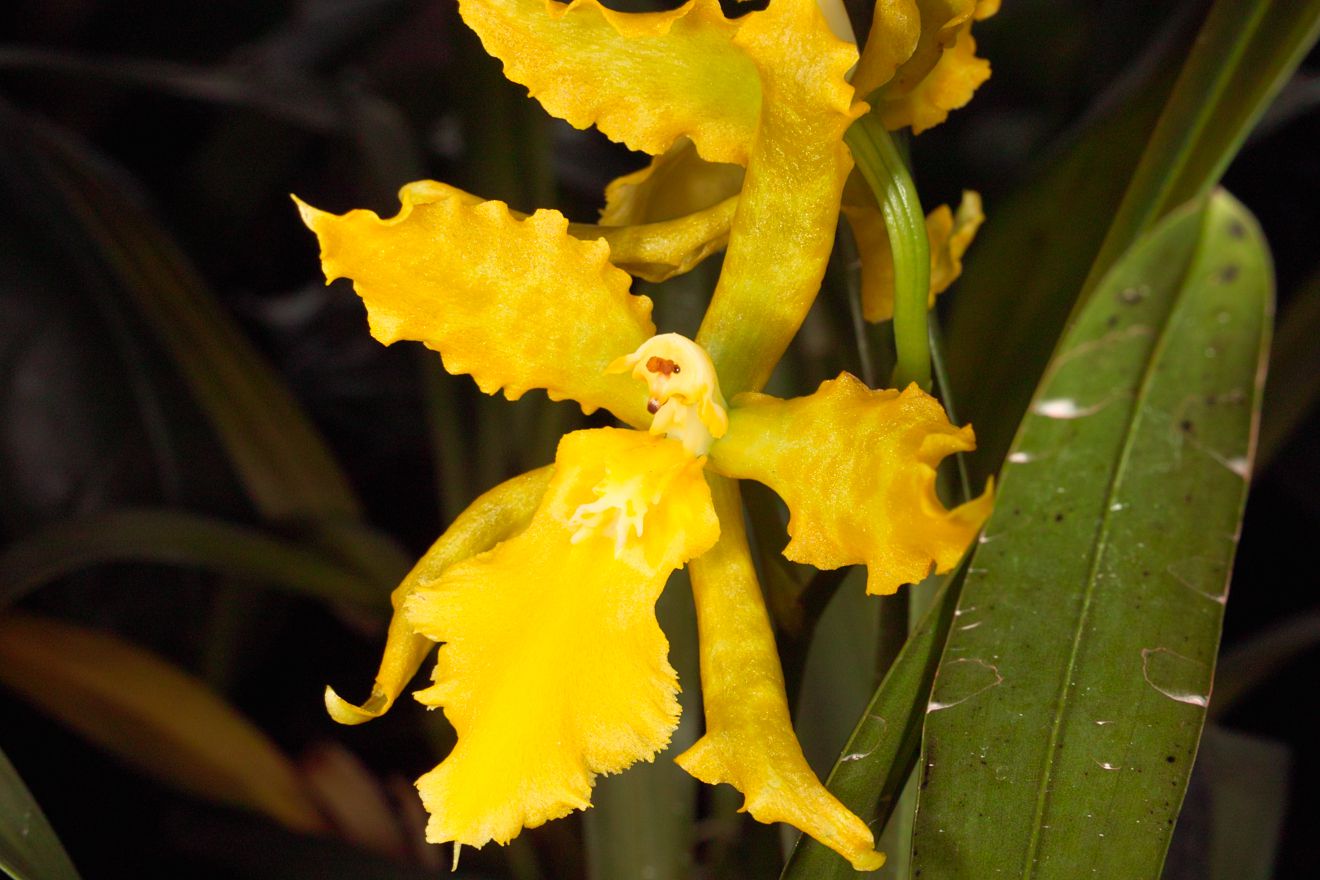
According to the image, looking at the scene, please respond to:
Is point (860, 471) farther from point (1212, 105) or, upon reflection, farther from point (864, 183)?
point (1212, 105)

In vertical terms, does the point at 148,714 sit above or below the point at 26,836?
below

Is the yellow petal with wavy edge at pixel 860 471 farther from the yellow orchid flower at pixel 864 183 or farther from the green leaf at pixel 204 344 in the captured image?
the green leaf at pixel 204 344

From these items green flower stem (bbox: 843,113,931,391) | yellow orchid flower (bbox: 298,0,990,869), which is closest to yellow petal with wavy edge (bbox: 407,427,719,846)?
yellow orchid flower (bbox: 298,0,990,869)

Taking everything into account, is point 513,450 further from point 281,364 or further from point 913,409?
point 913,409

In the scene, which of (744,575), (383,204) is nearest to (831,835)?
(744,575)

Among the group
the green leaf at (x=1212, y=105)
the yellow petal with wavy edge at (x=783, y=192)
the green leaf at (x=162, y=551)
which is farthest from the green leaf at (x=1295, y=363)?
the green leaf at (x=162, y=551)

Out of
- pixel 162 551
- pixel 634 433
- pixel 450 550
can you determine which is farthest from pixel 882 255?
pixel 162 551

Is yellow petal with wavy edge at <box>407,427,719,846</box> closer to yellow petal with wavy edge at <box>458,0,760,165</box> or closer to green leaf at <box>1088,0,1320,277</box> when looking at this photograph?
yellow petal with wavy edge at <box>458,0,760,165</box>
